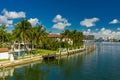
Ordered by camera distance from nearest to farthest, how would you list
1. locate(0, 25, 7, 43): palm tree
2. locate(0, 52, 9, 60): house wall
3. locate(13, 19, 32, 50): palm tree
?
locate(0, 52, 9, 60): house wall, locate(13, 19, 32, 50): palm tree, locate(0, 25, 7, 43): palm tree

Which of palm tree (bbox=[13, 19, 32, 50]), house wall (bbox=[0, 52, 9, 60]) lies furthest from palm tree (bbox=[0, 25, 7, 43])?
house wall (bbox=[0, 52, 9, 60])

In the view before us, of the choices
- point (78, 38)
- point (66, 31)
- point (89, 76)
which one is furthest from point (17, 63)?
point (78, 38)

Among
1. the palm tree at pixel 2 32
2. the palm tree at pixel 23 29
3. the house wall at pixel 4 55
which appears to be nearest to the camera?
the house wall at pixel 4 55

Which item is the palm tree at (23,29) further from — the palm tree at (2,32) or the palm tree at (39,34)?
the palm tree at (2,32)

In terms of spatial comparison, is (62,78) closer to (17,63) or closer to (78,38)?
(17,63)

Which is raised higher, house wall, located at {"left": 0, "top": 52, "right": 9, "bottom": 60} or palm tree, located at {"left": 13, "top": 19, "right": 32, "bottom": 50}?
palm tree, located at {"left": 13, "top": 19, "right": 32, "bottom": 50}

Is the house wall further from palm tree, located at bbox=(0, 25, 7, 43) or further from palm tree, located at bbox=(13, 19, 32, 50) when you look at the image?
Answer: palm tree, located at bbox=(0, 25, 7, 43)

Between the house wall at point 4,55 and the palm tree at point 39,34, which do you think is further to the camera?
the palm tree at point 39,34

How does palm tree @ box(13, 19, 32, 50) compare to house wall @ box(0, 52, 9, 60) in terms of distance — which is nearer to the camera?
house wall @ box(0, 52, 9, 60)

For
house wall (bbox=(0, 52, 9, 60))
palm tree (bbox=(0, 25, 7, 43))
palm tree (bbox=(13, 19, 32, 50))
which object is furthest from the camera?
palm tree (bbox=(0, 25, 7, 43))

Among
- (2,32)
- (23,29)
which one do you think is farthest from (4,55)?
(2,32)

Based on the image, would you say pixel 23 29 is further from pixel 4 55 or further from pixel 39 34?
pixel 4 55

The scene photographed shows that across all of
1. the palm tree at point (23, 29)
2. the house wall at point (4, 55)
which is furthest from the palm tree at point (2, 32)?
the house wall at point (4, 55)

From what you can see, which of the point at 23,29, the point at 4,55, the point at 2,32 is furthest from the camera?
the point at 2,32
